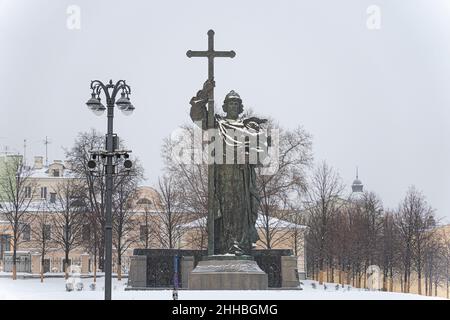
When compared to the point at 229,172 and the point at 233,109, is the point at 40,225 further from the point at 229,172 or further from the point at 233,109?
the point at 233,109

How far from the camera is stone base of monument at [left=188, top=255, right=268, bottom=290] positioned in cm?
2166

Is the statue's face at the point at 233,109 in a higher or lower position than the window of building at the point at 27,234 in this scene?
higher

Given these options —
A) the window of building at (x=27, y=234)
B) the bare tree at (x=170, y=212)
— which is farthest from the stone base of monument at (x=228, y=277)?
the window of building at (x=27, y=234)

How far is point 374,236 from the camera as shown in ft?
162

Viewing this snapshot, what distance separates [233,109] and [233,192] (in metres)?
2.31

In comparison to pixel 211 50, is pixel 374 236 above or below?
below

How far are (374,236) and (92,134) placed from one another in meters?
17.7

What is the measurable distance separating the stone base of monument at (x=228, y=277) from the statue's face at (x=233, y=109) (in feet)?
13.1

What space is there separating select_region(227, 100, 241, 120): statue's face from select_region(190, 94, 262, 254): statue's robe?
0.59ft

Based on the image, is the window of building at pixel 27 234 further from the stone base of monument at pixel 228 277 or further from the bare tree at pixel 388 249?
the stone base of monument at pixel 228 277

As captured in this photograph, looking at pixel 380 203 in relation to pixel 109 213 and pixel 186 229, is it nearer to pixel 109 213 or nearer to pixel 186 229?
pixel 186 229

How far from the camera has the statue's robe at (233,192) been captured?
74.8ft
